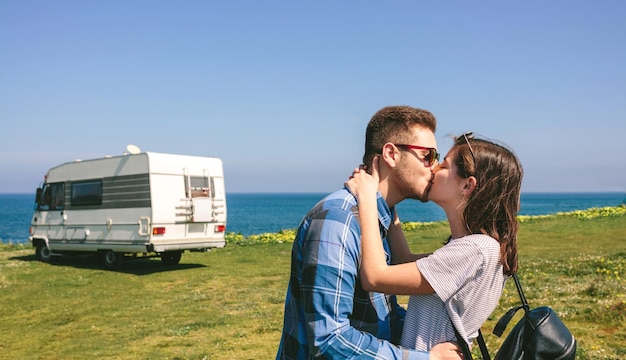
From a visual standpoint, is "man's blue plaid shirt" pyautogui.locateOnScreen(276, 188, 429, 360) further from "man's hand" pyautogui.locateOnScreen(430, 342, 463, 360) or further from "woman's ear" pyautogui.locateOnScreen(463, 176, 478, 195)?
"woman's ear" pyautogui.locateOnScreen(463, 176, 478, 195)

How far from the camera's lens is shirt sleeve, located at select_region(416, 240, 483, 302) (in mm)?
2574

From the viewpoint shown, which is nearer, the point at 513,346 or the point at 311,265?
the point at 311,265

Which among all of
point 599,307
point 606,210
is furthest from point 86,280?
point 606,210

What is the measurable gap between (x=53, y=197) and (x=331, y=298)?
70.9ft

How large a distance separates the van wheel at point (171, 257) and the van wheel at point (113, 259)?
1505 mm

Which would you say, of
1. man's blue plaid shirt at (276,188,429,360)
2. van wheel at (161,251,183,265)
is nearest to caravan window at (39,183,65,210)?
van wheel at (161,251,183,265)

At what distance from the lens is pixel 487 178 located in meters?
2.80

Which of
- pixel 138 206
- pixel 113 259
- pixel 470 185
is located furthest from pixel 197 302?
pixel 470 185

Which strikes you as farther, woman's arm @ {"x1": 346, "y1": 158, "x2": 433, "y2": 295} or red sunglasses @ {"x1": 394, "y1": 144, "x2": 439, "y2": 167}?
red sunglasses @ {"x1": 394, "y1": 144, "x2": 439, "y2": 167}

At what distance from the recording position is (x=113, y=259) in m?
19.4

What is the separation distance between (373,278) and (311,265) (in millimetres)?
A: 331

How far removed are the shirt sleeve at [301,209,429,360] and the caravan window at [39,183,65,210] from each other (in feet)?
68.3

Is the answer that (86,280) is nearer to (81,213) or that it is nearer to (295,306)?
(81,213)

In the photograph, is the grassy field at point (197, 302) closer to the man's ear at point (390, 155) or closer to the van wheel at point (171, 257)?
the van wheel at point (171, 257)
